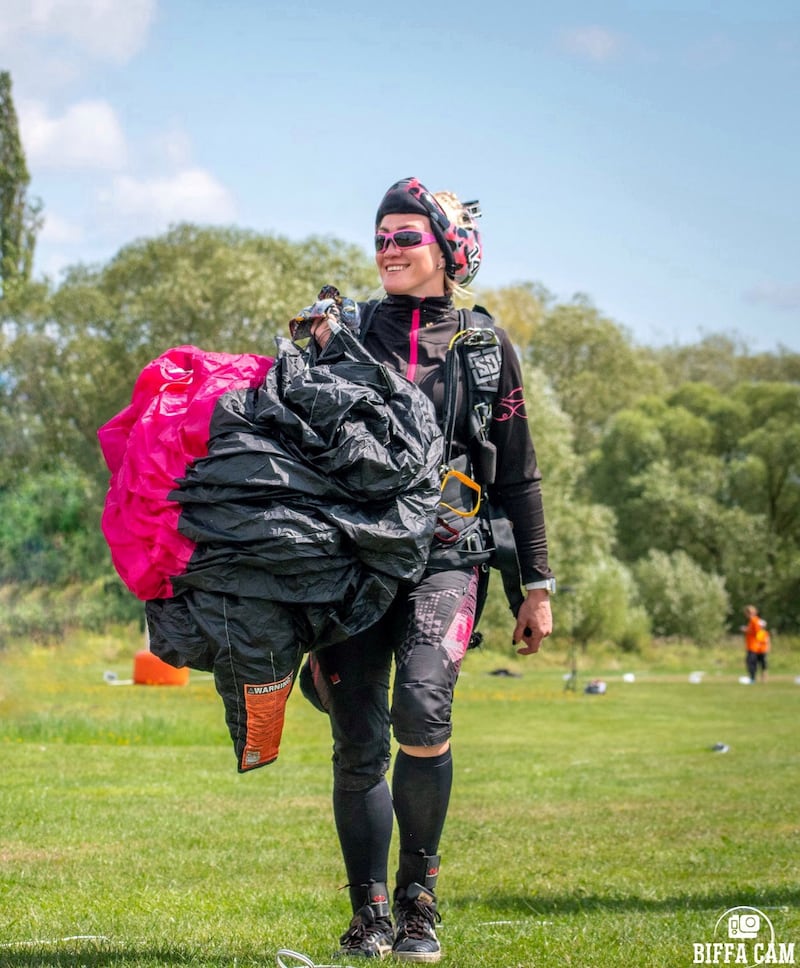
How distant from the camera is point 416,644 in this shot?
178 inches

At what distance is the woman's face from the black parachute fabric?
2.39ft

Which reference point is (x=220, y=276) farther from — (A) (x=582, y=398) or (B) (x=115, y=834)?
(B) (x=115, y=834)

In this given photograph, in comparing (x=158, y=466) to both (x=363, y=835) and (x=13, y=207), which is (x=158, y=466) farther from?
(x=13, y=207)

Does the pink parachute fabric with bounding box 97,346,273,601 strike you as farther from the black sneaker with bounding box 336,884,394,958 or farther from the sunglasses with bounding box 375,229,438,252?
the black sneaker with bounding box 336,884,394,958

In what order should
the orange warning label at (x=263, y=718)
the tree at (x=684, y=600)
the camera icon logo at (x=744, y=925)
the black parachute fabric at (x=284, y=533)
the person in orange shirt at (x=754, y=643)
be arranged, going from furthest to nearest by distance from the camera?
1. the tree at (x=684, y=600)
2. the person in orange shirt at (x=754, y=643)
3. the camera icon logo at (x=744, y=925)
4. the orange warning label at (x=263, y=718)
5. the black parachute fabric at (x=284, y=533)

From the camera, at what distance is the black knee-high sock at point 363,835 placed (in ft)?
15.4

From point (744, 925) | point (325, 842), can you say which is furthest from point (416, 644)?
point (325, 842)

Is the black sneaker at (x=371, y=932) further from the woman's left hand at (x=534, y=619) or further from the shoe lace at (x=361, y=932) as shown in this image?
the woman's left hand at (x=534, y=619)

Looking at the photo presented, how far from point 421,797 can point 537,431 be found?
43.7 metres

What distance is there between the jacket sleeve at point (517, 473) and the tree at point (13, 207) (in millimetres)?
53749

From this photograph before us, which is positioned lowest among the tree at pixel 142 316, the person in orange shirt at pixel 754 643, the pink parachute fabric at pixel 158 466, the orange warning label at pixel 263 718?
the person in orange shirt at pixel 754 643

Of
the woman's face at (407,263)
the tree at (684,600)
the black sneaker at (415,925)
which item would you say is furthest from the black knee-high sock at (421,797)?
the tree at (684,600)

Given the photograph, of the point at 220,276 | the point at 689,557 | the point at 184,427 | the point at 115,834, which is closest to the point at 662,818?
the point at 115,834

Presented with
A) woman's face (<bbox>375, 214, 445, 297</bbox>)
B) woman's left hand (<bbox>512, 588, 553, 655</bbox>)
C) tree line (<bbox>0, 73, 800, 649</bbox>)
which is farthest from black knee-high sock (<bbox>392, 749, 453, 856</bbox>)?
tree line (<bbox>0, 73, 800, 649</bbox>)
